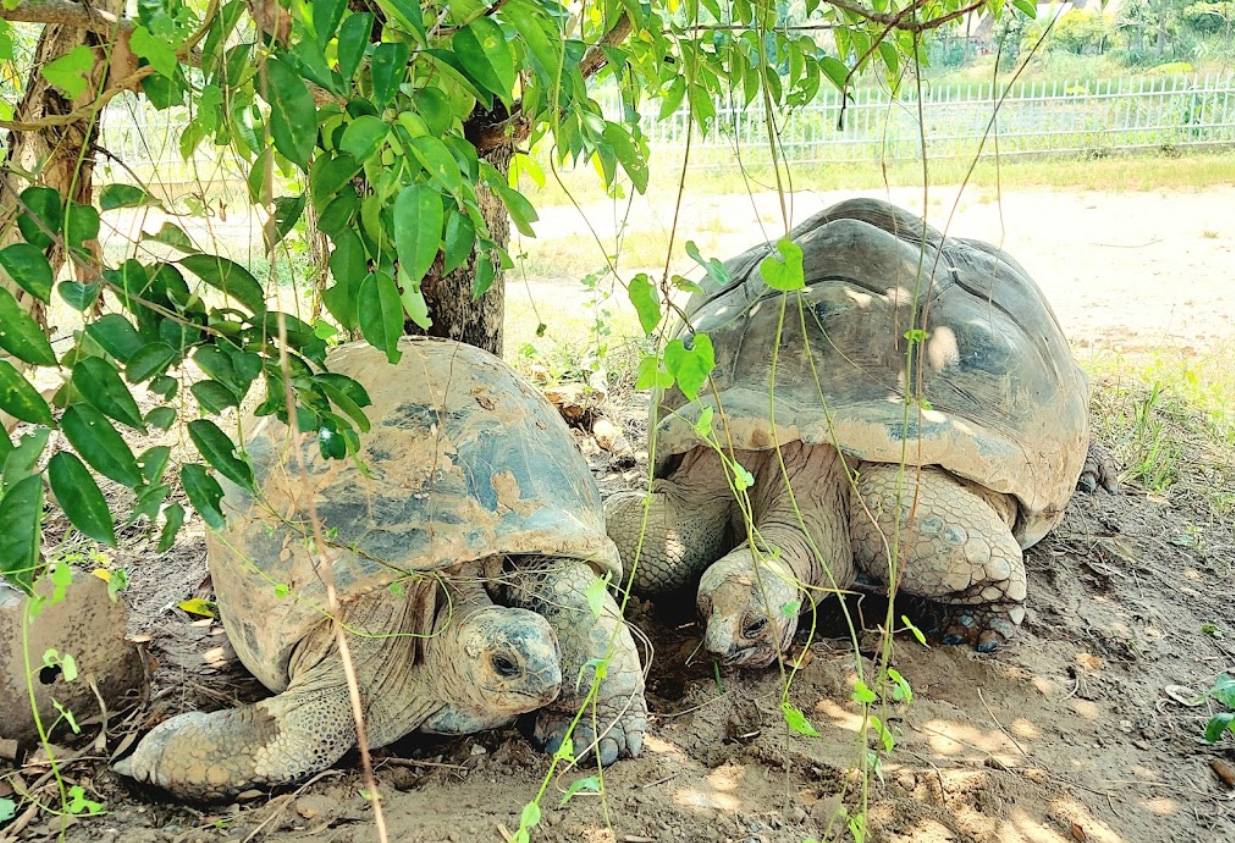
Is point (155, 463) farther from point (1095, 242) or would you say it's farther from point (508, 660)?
point (1095, 242)

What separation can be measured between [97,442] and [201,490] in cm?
23

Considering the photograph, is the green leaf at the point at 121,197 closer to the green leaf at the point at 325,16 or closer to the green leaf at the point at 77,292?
the green leaf at the point at 77,292

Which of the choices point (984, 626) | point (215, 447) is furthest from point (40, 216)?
point (984, 626)

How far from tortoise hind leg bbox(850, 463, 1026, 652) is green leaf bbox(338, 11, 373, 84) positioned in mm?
2137

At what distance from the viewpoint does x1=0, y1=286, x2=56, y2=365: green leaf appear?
4.76ft

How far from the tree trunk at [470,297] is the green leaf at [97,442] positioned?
2.04 m

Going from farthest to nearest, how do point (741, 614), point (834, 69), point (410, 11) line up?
point (741, 614) < point (834, 69) < point (410, 11)

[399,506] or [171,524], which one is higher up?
[171,524]

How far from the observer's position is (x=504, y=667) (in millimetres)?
2279

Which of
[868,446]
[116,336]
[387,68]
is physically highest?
[387,68]

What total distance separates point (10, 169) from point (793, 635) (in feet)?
7.14

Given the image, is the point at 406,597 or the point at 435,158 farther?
the point at 406,597

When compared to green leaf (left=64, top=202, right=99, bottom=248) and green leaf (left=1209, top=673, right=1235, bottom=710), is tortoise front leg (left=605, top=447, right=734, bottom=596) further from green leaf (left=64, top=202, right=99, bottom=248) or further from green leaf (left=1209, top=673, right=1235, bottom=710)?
green leaf (left=64, top=202, right=99, bottom=248)

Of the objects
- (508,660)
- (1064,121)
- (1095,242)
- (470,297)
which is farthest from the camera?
(1064,121)
